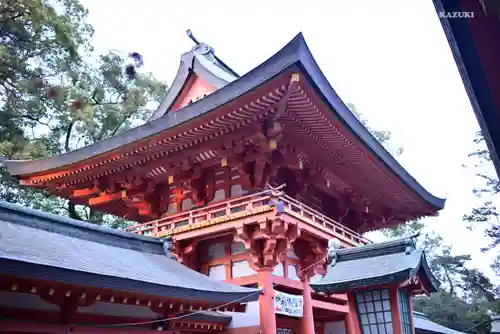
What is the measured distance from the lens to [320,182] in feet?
42.4

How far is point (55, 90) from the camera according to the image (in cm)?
2134

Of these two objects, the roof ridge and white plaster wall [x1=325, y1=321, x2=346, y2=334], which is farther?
white plaster wall [x1=325, y1=321, x2=346, y2=334]

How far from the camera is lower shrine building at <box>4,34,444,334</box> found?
27.1ft

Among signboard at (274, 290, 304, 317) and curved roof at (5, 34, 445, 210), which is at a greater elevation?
curved roof at (5, 34, 445, 210)

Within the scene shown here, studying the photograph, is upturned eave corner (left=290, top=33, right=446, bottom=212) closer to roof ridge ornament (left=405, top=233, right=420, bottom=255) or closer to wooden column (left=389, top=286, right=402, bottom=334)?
roof ridge ornament (left=405, top=233, right=420, bottom=255)

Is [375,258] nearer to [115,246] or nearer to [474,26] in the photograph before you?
[115,246]

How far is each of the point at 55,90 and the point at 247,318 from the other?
1532cm

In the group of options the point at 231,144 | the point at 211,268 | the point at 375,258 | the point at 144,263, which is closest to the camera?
the point at 375,258

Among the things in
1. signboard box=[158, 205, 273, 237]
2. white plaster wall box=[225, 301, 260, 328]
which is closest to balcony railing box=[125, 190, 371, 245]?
signboard box=[158, 205, 273, 237]

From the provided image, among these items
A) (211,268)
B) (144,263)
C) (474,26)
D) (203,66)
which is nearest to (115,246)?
(144,263)

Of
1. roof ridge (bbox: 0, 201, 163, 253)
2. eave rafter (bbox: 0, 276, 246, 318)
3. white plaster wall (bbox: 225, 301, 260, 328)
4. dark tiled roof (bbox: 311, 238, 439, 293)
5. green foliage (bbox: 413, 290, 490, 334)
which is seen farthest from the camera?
green foliage (bbox: 413, 290, 490, 334)

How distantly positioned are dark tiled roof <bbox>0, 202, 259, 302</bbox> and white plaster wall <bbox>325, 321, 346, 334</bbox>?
5456 mm

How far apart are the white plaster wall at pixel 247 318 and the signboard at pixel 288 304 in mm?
690

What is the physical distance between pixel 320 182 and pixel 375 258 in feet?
14.7
